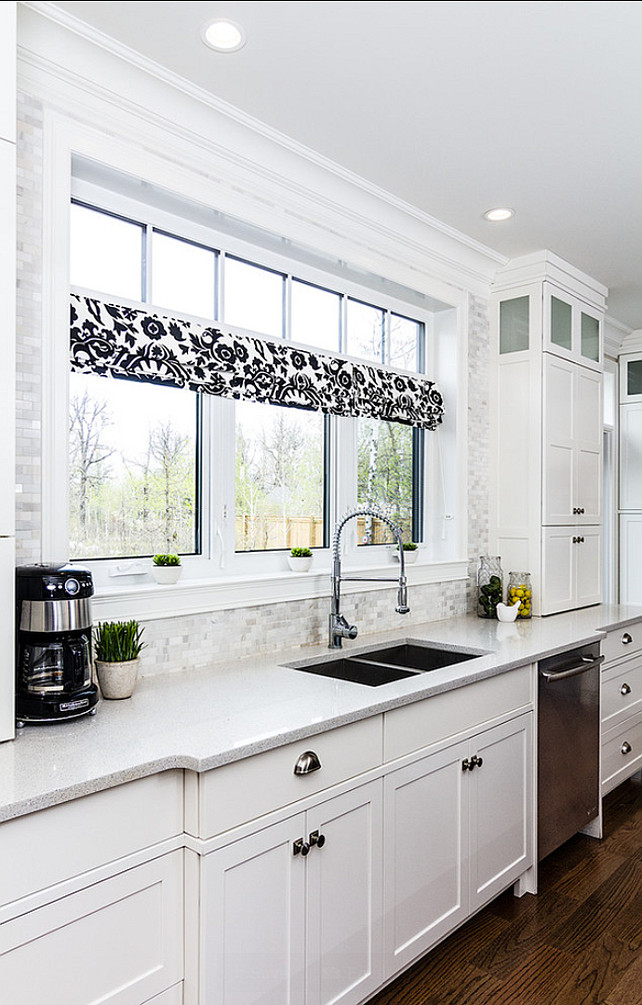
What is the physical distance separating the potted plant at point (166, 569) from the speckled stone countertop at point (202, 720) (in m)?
0.29

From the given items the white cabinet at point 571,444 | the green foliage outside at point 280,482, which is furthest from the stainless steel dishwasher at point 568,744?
the green foliage outside at point 280,482

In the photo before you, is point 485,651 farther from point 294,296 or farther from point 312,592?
point 294,296

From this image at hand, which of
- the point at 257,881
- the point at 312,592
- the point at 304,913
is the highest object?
the point at 312,592

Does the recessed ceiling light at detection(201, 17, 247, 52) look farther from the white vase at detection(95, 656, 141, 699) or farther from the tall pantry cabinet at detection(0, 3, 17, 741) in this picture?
the white vase at detection(95, 656, 141, 699)

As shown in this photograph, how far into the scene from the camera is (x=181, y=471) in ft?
8.05

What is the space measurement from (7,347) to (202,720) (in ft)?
3.07

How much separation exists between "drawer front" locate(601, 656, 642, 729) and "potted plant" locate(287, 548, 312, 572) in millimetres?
1394

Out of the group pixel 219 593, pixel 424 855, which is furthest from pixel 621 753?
pixel 219 593

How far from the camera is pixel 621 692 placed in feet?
10.8

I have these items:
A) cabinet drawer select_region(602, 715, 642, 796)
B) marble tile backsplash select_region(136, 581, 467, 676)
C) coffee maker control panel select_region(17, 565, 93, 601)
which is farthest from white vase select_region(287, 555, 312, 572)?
cabinet drawer select_region(602, 715, 642, 796)

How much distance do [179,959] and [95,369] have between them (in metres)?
1.44

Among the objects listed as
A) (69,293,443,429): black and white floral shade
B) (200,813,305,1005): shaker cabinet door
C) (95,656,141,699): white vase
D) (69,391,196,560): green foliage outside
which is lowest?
(200,813,305,1005): shaker cabinet door

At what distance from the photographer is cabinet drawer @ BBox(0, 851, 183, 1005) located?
1.28 metres

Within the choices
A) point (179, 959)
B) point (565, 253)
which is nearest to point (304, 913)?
point (179, 959)
